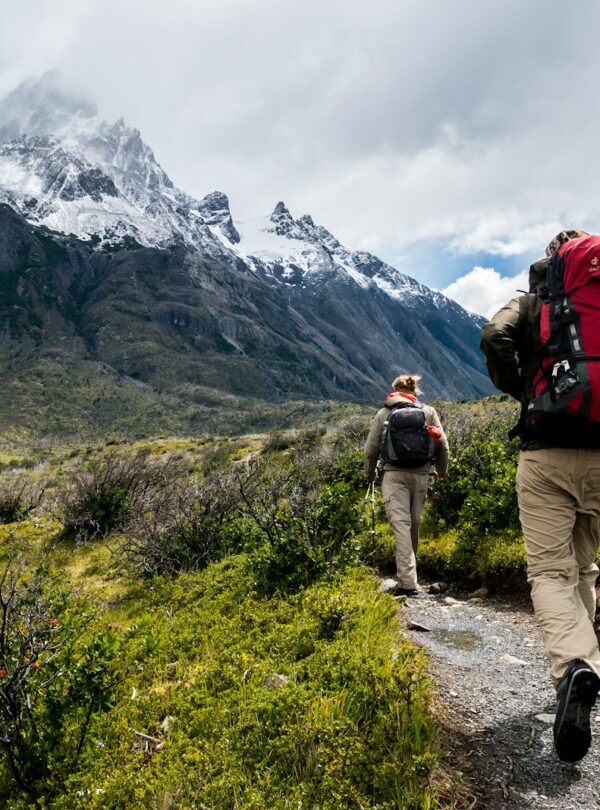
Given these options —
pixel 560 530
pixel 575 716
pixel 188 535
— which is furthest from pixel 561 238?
pixel 188 535

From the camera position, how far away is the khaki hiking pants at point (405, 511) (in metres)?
6.17

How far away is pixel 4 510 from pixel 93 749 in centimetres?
1254

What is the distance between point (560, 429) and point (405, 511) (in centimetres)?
343

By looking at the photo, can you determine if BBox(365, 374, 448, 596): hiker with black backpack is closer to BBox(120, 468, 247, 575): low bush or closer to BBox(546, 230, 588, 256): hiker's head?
BBox(120, 468, 247, 575): low bush

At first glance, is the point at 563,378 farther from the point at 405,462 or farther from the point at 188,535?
the point at 188,535

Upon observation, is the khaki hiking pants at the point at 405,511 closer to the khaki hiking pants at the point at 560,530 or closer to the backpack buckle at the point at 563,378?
the khaki hiking pants at the point at 560,530

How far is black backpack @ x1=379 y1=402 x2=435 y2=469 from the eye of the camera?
6.23 meters

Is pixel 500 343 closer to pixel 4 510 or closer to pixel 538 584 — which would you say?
pixel 538 584

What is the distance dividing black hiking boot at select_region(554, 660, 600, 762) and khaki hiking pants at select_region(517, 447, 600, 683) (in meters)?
0.26

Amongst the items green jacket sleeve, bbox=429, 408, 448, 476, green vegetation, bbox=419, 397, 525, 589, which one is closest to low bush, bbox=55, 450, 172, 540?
green vegetation, bbox=419, 397, 525, 589

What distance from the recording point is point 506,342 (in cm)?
346

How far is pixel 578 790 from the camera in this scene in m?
A: 2.59

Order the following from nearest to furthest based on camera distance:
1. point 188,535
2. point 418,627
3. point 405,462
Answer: point 418,627
point 405,462
point 188,535

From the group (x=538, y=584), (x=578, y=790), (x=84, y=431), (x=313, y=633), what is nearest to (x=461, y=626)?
(x=313, y=633)
